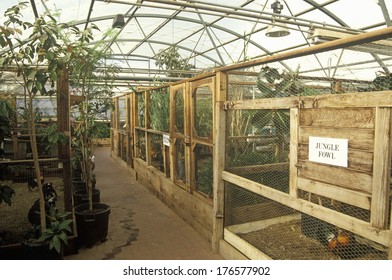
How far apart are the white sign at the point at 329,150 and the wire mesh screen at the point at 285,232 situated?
92 centimetres

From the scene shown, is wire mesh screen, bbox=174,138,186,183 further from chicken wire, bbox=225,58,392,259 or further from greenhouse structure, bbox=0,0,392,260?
chicken wire, bbox=225,58,392,259

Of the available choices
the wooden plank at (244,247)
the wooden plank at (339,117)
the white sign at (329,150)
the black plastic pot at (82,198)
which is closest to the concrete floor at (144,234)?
the wooden plank at (244,247)

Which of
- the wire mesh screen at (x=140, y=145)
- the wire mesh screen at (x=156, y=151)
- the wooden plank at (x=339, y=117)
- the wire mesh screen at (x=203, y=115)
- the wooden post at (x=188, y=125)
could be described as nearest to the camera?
the wooden plank at (x=339, y=117)

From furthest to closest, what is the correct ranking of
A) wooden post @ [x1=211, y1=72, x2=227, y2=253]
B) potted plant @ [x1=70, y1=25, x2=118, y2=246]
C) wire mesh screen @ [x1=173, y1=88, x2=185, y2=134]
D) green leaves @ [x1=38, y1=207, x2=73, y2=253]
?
wire mesh screen @ [x1=173, y1=88, x2=185, y2=134]
potted plant @ [x1=70, y1=25, x2=118, y2=246]
wooden post @ [x1=211, y1=72, x2=227, y2=253]
green leaves @ [x1=38, y1=207, x2=73, y2=253]

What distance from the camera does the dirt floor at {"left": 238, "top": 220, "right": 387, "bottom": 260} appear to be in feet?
8.29

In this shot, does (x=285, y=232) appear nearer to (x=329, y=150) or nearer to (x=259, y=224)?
(x=259, y=224)

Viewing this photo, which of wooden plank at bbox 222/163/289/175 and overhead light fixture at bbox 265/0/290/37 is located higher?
overhead light fixture at bbox 265/0/290/37

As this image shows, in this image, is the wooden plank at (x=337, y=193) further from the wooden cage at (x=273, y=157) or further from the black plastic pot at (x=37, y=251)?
the black plastic pot at (x=37, y=251)

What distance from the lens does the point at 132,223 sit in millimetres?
4113

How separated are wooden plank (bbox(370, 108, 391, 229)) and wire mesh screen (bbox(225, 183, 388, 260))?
2.92 feet

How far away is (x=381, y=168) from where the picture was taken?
1568 millimetres

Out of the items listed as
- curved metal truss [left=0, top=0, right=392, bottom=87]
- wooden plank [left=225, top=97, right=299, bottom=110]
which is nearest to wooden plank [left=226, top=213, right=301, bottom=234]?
wooden plank [left=225, top=97, right=299, bottom=110]

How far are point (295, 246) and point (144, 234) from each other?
1755mm

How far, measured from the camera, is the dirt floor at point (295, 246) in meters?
2.53
